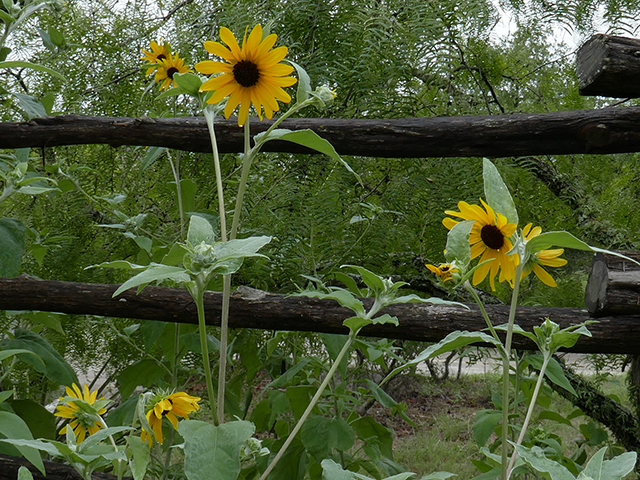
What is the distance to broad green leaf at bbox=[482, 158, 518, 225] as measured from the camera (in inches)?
15.8

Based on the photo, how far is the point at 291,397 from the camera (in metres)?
0.85

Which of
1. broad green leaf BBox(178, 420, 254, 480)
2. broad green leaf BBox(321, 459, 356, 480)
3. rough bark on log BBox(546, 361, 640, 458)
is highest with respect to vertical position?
broad green leaf BBox(178, 420, 254, 480)

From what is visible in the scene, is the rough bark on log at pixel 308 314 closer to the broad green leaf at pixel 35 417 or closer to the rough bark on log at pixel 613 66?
the broad green leaf at pixel 35 417

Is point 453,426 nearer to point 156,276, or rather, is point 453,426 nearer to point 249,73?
point 249,73

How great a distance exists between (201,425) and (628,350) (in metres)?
0.63

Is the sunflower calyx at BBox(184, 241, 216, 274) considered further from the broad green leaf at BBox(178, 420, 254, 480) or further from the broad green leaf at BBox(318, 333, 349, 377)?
the broad green leaf at BBox(318, 333, 349, 377)

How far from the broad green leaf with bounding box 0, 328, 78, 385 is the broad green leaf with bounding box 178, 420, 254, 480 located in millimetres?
515

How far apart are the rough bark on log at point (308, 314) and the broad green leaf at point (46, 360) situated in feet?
0.21

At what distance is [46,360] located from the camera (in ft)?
2.79

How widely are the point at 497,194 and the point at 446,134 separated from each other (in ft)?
1.39

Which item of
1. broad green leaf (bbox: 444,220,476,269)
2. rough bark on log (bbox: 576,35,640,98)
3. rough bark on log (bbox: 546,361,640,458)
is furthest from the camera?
rough bark on log (bbox: 546,361,640,458)

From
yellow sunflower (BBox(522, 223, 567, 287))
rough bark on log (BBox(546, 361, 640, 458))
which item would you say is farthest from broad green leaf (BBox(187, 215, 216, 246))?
rough bark on log (BBox(546, 361, 640, 458))

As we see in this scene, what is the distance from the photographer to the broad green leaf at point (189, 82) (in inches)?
18.9

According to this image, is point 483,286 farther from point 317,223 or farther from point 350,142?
point 350,142
